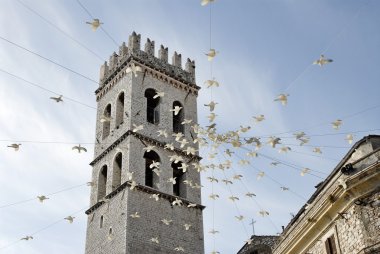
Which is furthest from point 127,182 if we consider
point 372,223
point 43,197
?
point 372,223

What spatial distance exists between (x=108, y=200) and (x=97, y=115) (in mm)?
7194

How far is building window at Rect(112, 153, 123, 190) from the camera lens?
29844 mm

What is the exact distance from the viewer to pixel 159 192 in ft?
94.6

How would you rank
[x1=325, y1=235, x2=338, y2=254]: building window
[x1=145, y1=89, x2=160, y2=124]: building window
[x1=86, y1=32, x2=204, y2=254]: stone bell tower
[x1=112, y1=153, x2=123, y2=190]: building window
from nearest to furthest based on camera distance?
1. [x1=325, y1=235, x2=338, y2=254]: building window
2. [x1=86, y1=32, x2=204, y2=254]: stone bell tower
3. [x1=112, y1=153, x2=123, y2=190]: building window
4. [x1=145, y1=89, x2=160, y2=124]: building window

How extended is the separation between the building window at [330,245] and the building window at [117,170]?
1622 cm

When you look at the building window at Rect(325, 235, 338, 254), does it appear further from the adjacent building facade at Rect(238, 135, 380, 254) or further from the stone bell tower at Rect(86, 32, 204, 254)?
the stone bell tower at Rect(86, 32, 204, 254)

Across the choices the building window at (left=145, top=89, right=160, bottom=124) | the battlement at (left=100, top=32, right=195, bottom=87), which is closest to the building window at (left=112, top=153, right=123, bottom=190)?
the building window at (left=145, top=89, right=160, bottom=124)

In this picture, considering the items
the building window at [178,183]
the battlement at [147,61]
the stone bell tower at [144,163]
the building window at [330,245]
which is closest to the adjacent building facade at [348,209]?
the building window at [330,245]

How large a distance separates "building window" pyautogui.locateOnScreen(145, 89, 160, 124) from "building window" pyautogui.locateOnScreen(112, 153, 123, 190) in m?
2.79

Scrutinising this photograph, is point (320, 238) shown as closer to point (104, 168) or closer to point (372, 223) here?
point (372, 223)

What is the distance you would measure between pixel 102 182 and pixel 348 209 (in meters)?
19.1

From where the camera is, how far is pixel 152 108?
108 feet

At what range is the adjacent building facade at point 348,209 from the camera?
44.5 ft

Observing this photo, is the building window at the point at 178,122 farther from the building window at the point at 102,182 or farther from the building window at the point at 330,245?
the building window at the point at 330,245
